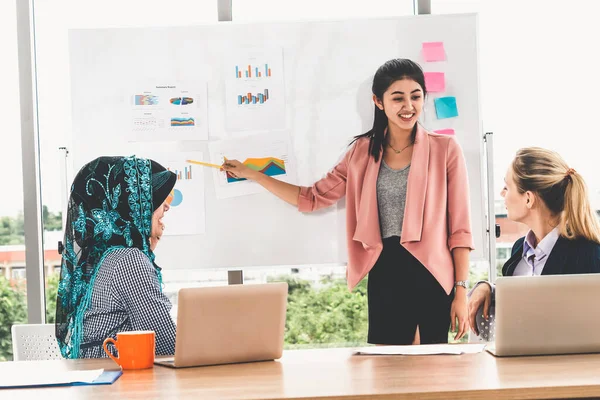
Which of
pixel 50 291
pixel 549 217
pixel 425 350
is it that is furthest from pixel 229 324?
pixel 50 291

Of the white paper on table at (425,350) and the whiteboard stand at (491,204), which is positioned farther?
the whiteboard stand at (491,204)

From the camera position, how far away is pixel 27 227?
3426mm

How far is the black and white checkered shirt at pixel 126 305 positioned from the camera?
200 centimetres

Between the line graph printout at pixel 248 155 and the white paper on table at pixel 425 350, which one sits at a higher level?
the line graph printout at pixel 248 155

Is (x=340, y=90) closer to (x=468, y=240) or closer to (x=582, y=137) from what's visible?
(x=468, y=240)

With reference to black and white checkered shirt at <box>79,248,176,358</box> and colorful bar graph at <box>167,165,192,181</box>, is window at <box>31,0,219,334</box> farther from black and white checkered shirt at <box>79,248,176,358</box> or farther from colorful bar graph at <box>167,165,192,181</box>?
black and white checkered shirt at <box>79,248,176,358</box>

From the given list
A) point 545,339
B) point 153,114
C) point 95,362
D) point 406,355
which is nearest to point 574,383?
point 545,339

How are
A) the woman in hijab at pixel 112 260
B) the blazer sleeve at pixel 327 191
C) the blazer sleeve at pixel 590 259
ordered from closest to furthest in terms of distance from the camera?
the woman in hijab at pixel 112 260
the blazer sleeve at pixel 590 259
the blazer sleeve at pixel 327 191

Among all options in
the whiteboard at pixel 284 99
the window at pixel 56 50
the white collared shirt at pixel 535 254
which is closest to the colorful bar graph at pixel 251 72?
the whiteboard at pixel 284 99

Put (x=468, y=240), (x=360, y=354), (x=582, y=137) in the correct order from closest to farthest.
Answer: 1. (x=360, y=354)
2. (x=468, y=240)
3. (x=582, y=137)

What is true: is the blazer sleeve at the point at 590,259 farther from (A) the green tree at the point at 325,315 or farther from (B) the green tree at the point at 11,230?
(B) the green tree at the point at 11,230

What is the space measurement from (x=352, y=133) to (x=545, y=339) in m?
1.68

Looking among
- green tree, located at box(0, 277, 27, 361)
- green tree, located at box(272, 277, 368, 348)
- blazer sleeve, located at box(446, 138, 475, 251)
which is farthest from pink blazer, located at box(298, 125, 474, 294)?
green tree, located at box(0, 277, 27, 361)

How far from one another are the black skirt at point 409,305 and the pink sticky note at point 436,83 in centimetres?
75
